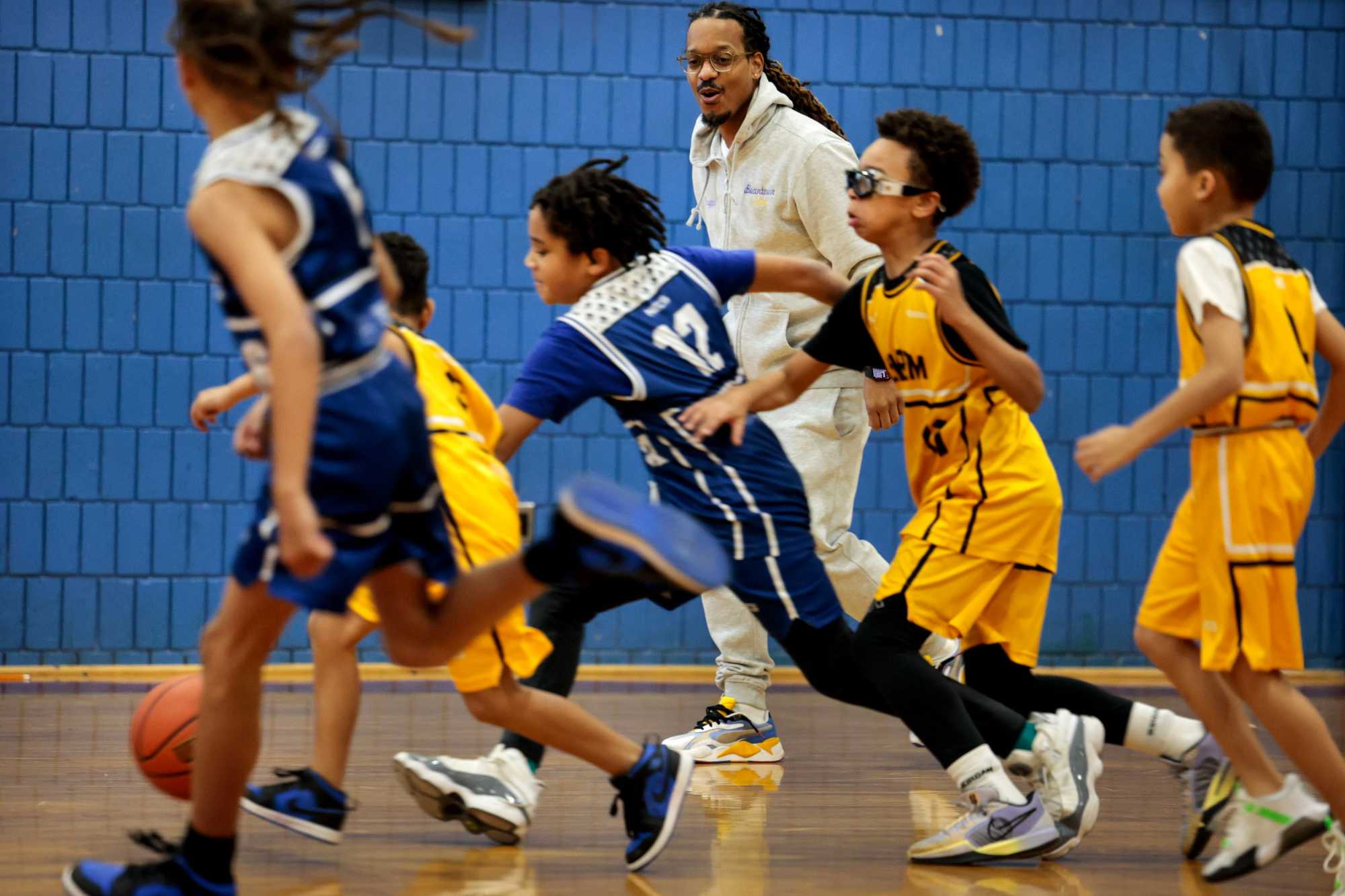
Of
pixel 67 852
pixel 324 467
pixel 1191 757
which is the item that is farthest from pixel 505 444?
pixel 1191 757

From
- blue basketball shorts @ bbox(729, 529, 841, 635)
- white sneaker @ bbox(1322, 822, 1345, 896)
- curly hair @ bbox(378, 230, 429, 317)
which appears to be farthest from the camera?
curly hair @ bbox(378, 230, 429, 317)

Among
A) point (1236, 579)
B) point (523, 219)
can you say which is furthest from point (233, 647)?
point (523, 219)

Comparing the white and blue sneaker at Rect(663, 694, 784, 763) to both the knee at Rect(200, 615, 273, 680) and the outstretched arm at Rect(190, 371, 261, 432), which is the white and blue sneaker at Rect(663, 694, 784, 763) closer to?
the outstretched arm at Rect(190, 371, 261, 432)

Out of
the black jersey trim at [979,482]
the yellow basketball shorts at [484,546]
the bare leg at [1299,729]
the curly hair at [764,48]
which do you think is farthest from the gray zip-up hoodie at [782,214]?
the bare leg at [1299,729]

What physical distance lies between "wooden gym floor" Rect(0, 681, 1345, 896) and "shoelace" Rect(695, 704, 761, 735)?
5.0 inches

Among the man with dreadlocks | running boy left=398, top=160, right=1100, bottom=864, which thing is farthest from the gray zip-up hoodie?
running boy left=398, top=160, right=1100, bottom=864

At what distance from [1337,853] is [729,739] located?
66.6 inches

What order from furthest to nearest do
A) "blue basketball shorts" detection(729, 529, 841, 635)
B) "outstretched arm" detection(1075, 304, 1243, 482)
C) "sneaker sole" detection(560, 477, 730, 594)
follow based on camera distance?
"blue basketball shorts" detection(729, 529, 841, 635), "outstretched arm" detection(1075, 304, 1243, 482), "sneaker sole" detection(560, 477, 730, 594)

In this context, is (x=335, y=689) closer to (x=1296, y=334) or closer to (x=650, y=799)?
(x=650, y=799)

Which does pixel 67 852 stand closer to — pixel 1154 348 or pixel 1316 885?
pixel 1316 885

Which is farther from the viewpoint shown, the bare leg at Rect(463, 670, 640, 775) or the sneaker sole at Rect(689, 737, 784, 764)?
the sneaker sole at Rect(689, 737, 784, 764)

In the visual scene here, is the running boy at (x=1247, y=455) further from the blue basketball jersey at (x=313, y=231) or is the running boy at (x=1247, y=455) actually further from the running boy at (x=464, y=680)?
the blue basketball jersey at (x=313, y=231)

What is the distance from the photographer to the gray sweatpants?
13.3 feet

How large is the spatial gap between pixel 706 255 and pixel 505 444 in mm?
571
